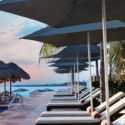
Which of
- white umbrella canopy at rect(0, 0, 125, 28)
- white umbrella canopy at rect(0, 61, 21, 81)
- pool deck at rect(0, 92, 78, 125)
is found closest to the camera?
white umbrella canopy at rect(0, 0, 125, 28)

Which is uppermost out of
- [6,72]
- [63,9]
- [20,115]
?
[63,9]

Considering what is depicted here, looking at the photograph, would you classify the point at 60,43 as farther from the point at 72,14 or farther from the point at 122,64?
the point at 122,64

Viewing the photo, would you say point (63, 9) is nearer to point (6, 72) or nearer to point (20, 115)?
point (20, 115)

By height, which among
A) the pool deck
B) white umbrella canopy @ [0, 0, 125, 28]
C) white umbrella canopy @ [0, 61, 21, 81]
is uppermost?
white umbrella canopy @ [0, 0, 125, 28]

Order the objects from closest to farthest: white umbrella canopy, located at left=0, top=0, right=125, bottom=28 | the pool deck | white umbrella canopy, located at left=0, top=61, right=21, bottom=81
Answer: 1. white umbrella canopy, located at left=0, top=0, right=125, bottom=28
2. the pool deck
3. white umbrella canopy, located at left=0, top=61, right=21, bottom=81

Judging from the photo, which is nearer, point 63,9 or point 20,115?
point 63,9

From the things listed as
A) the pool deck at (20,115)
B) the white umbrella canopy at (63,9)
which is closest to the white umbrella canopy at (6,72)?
the pool deck at (20,115)

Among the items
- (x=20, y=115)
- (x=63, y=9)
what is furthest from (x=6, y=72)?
(x=63, y=9)

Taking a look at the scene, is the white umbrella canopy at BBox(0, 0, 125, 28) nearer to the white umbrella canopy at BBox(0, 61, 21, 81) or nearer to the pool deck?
the pool deck

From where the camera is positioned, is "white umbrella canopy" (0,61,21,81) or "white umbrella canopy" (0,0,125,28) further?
"white umbrella canopy" (0,61,21,81)

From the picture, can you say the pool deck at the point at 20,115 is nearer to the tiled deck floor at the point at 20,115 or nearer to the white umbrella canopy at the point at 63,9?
the tiled deck floor at the point at 20,115

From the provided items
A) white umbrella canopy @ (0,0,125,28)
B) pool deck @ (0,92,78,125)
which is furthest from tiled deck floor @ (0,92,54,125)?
white umbrella canopy @ (0,0,125,28)

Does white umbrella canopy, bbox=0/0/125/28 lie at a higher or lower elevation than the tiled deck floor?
higher

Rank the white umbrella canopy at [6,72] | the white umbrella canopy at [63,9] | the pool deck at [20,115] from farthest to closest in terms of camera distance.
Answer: the white umbrella canopy at [6,72] → the pool deck at [20,115] → the white umbrella canopy at [63,9]
